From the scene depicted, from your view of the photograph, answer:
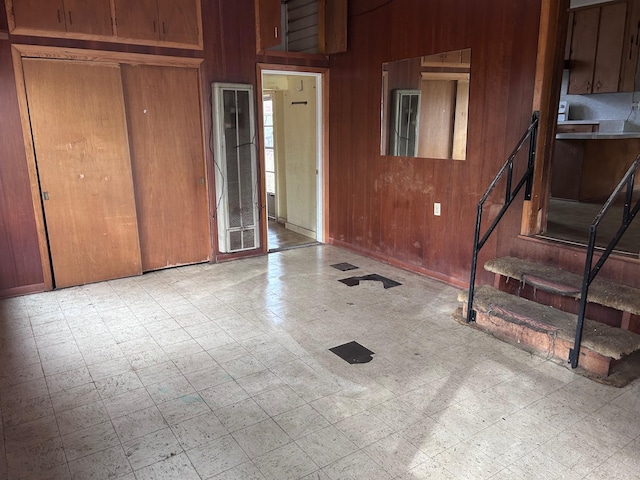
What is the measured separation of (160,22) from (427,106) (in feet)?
8.49

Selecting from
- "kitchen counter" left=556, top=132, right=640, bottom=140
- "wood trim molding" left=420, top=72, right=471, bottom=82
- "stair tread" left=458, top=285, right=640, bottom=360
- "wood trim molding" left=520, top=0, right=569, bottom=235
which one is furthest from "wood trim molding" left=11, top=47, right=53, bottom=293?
"kitchen counter" left=556, top=132, right=640, bottom=140

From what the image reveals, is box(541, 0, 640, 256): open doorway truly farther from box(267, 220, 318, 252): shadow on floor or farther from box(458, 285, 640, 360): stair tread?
box(267, 220, 318, 252): shadow on floor

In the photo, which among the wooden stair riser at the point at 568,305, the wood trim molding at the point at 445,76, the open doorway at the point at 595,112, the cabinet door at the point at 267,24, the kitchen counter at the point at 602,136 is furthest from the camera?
the open doorway at the point at 595,112

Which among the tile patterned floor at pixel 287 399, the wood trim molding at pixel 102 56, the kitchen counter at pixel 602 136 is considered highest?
the wood trim molding at pixel 102 56

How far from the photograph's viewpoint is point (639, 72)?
6.23 m

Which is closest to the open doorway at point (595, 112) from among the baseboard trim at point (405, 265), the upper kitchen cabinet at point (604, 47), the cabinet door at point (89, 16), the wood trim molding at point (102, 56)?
the upper kitchen cabinet at point (604, 47)

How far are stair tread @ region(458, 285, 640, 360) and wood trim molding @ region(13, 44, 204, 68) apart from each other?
3388 mm

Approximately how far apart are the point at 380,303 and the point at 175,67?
9.83 feet

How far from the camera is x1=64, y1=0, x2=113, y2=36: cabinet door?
3826 millimetres

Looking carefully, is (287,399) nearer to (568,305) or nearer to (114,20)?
(568,305)

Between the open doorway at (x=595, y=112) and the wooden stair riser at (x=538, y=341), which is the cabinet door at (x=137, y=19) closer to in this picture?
the wooden stair riser at (x=538, y=341)

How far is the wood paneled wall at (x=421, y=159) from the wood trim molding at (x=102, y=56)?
1.74 metres

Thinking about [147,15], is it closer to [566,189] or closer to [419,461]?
[419,461]

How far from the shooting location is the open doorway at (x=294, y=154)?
566 cm
